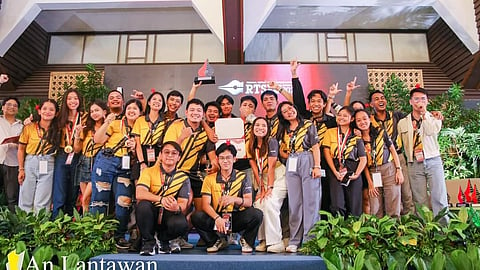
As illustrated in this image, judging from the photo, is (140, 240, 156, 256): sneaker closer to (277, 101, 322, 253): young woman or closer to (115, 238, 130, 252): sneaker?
(115, 238, 130, 252): sneaker

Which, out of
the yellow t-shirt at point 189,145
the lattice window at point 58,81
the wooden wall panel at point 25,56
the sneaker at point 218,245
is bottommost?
the sneaker at point 218,245

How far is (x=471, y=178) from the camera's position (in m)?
5.16

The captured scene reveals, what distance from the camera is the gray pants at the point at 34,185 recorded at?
3.29 metres

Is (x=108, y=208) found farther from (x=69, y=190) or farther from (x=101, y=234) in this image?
(x=69, y=190)

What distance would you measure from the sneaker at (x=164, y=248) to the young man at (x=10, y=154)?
1.75 m

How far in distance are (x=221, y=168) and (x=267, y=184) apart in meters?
0.41

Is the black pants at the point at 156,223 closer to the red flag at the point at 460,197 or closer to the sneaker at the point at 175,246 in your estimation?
the sneaker at the point at 175,246

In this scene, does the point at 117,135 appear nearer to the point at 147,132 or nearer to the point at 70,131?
the point at 147,132

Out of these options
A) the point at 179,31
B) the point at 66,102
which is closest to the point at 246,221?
the point at 66,102

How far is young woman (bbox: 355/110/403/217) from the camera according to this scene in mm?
3158

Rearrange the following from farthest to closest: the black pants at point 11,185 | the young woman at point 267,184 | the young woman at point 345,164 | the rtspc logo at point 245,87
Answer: the rtspc logo at point 245,87
the black pants at point 11,185
the young woman at point 345,164
the young woman at point 267,184

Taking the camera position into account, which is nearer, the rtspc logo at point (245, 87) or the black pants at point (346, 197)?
the black pants at point (346, 197)

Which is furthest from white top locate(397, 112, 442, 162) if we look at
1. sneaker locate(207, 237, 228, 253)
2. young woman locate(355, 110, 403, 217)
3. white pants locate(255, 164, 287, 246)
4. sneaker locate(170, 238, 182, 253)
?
sneaker locate(170, 238, 182, 253)

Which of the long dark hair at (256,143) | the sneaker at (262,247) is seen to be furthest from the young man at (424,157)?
the sneaker at (262,247)
